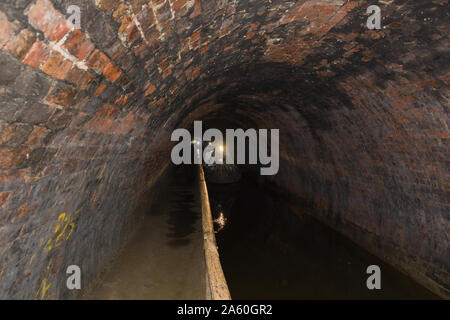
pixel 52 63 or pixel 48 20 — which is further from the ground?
pixel 48 20

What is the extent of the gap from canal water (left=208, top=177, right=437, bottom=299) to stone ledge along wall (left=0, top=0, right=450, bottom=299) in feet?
1.63

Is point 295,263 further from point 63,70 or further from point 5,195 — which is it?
point 63,70

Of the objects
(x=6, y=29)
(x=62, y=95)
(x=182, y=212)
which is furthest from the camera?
(x=182, y=212)

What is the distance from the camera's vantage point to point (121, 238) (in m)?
5.37

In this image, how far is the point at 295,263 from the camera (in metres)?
6.96

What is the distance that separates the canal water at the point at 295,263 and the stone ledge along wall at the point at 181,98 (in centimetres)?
50

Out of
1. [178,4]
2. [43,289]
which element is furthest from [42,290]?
[178,4]

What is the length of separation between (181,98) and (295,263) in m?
4.82

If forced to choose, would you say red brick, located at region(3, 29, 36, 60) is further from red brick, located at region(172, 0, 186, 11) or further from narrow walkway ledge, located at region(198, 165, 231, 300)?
narrow walkway ledge, located at region(198, 165, 231, 300)

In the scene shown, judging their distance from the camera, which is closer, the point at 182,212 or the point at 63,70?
the point at 63,70

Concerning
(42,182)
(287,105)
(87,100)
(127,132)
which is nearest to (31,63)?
(87,100)

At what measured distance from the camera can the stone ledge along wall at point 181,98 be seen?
1628 millimetres

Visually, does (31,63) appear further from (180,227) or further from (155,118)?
(180,227)

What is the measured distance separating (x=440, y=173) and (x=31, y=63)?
19.4ft
